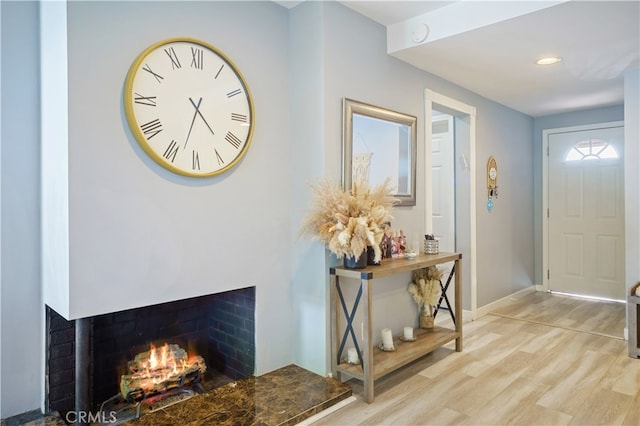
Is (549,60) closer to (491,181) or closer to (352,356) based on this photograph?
(491,181)

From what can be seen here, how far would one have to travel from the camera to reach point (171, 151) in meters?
2.10

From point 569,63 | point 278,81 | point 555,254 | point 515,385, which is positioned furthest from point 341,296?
point 555,254

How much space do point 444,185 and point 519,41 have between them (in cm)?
169

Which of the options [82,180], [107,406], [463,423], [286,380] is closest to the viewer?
[82,180]

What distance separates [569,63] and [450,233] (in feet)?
5.93

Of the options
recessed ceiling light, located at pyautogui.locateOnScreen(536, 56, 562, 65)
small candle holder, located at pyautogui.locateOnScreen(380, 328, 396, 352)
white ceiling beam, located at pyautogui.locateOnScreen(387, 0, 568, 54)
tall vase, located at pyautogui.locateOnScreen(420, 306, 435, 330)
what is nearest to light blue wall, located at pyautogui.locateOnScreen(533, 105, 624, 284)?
recessed ceiling light, located at pyautogui.locateOnScreen(536, 56, 562, 65)

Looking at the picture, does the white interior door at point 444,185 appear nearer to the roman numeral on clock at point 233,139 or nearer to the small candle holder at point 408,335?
the small candle holder at point 408,335

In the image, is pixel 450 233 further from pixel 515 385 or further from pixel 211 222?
pixel 211 222

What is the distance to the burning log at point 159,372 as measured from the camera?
231 centimetres

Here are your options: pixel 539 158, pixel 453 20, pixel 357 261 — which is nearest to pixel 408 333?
pixel 357 261

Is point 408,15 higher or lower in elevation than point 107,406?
higher

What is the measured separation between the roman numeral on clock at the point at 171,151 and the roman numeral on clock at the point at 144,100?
21cm

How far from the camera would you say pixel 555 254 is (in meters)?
5.22

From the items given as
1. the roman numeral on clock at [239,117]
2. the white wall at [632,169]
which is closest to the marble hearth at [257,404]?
the roman numeral on clock at [239,117]
